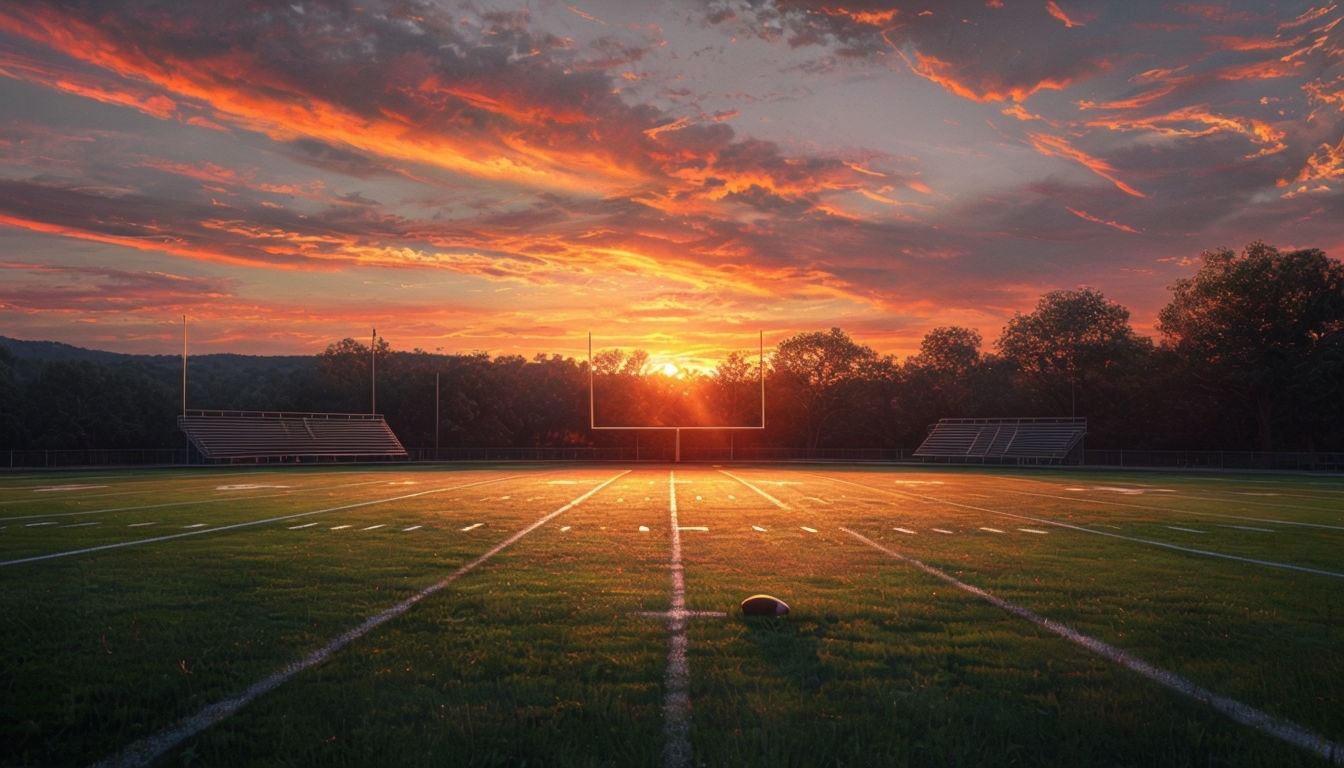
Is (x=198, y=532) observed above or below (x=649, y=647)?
below

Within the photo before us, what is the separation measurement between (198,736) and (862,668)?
349cm

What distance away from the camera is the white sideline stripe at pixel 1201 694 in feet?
12.2

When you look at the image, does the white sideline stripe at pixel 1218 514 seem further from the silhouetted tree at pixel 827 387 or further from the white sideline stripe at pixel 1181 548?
Answer: the silhouetted tree at pixel 827 387

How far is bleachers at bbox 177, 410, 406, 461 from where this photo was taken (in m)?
46.9

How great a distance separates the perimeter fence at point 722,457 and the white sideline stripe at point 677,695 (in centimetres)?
4777

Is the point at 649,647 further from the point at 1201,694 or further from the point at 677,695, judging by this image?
the point at 1201,694

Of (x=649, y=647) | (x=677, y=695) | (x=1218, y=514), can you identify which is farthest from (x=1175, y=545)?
(x=677, y=695)

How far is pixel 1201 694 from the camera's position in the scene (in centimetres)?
443

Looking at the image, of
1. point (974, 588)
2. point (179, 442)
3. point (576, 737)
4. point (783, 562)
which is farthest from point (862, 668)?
point (179, 442)

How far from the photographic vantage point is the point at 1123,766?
348 centimetres

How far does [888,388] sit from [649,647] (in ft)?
234

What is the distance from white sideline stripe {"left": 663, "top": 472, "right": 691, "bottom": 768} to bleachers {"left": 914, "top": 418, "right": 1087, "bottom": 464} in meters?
49.7

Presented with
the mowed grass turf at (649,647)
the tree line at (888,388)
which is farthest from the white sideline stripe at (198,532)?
the tree line at (888,388)

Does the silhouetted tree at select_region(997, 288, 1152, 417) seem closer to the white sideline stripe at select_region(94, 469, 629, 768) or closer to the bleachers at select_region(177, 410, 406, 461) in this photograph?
the bleachers at select_region(177, 410, 406, 461)
